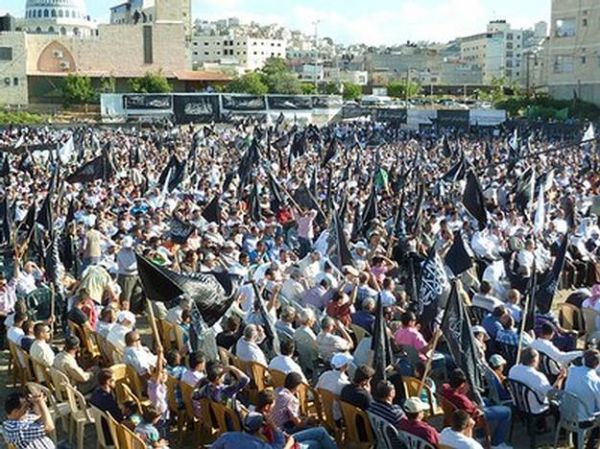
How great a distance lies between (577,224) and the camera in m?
19.1

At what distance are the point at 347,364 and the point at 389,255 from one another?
7.32 m

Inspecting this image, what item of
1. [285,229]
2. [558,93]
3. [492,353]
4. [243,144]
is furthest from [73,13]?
[492,353]

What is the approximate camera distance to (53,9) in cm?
15300

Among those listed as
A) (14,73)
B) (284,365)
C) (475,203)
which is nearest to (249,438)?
(284,365)

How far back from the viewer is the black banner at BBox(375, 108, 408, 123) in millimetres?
61656

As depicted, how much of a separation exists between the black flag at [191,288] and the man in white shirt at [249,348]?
68 cm

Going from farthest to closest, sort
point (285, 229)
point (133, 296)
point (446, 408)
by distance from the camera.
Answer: point (285, 229) → point (133, 296) → point (446, 408)

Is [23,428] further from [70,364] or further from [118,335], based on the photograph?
[118,335]

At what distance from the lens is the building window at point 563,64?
77.3m

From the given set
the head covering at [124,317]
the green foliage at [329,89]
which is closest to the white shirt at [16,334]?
the head covering at [124,317]

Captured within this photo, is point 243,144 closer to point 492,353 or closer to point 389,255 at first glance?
point 389,255

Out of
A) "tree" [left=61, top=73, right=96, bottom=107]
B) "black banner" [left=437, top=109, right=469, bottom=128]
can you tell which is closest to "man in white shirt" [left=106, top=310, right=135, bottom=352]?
"black banner" [left=437, top=109, right=469, bottom=128]

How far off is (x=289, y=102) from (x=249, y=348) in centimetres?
6157

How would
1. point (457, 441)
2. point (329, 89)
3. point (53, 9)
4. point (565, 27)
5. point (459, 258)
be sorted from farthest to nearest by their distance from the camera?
point (53, 9) → point (329, 89) → point (565, 27) → point (459, 258) → point (457, 441)
